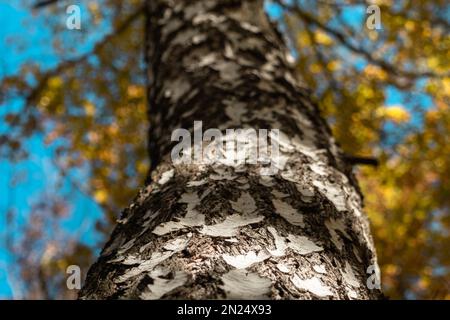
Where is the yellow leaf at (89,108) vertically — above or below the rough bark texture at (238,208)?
above

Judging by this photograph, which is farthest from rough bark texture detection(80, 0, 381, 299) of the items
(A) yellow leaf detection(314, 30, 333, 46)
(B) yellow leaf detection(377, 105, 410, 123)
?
(A) yellow leaf detection(314, 30, 333, 46)

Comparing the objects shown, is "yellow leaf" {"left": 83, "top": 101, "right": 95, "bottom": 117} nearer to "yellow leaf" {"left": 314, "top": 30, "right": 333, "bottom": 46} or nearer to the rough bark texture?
"yellow leaf" {"left": 314, "top": 30, "right": 333, "bottom": 46}

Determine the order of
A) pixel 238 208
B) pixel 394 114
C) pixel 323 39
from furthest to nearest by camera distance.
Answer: pixel 323 39 < pixel 394 114 < pixel 238 208

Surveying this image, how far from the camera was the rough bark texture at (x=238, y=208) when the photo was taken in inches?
41.0

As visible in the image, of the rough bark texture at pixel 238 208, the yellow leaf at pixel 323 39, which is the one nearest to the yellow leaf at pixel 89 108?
the yellow leaf at pixel 323 39

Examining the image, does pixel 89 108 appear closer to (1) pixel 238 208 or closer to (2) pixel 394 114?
(2) pixel 394 114

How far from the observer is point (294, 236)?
3.98ft

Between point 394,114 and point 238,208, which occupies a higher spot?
point 394,114

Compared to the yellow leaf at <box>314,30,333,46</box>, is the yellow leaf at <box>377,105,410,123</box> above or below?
below

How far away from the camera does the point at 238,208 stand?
1.29m

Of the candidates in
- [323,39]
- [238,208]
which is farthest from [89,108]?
[238,208]

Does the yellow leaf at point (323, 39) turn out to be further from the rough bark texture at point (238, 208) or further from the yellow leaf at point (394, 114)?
the rough bark texture at point (238, 208)

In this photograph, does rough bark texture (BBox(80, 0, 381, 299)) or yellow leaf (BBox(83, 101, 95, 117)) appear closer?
rough bark texture (BBox(80, 0, 381, 299))

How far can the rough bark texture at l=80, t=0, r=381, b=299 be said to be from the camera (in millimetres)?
1042
